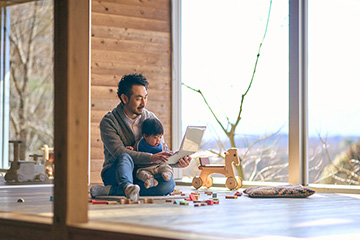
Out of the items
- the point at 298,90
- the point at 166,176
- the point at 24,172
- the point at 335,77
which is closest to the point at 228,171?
the point at 298,90

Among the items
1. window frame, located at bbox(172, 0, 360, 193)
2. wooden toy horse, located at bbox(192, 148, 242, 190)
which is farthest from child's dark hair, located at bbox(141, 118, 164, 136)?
window frame, located at bbox(172, 0, 360, 193)

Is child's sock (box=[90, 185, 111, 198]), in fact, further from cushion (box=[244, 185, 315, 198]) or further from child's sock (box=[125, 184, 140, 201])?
cushion (box=[244, 185, 315, 198])

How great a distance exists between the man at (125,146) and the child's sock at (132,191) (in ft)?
0.28

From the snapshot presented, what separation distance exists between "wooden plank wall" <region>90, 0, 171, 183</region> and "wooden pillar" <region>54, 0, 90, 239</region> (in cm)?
353

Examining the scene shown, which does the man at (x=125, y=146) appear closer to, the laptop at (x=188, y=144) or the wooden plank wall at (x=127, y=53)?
the laptop at (x=188, y=144)

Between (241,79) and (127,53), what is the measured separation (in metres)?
1.37

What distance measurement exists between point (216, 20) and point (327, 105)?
5.48ft

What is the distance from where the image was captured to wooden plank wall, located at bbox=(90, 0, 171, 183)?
6.27 m

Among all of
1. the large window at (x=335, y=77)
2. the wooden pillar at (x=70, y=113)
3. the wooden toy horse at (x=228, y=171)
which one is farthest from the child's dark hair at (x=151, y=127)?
the large window at (x=335, y=77)

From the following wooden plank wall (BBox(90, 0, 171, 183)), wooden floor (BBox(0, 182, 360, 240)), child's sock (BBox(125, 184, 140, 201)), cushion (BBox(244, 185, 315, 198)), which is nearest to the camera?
wooden floor (BBox(0, 182, 360, 240))

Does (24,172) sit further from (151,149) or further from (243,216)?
(243,216)

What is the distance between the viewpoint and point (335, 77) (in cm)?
573

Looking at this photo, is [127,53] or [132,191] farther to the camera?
[127,53]

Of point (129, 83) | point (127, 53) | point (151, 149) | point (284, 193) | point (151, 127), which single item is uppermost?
point (127, 53)
